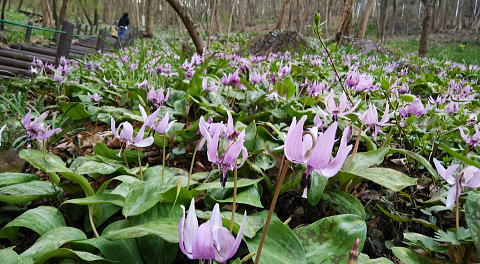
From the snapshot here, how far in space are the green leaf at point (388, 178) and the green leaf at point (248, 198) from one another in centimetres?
36

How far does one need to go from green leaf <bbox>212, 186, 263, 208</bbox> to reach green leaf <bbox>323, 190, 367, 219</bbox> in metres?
0.29

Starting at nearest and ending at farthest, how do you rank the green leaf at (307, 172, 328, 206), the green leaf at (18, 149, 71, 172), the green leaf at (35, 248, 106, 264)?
the green leaf at (35, 248, 106, 264)
the green leaf at (307, 172, 328, 206)
the green leaf at (18, 149, 71, 172)

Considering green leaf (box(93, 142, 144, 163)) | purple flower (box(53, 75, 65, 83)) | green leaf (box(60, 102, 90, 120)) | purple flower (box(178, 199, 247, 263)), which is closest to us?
purple flower (box(178, 199, 247, 263))

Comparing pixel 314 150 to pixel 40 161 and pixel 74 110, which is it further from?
pixel 74 110

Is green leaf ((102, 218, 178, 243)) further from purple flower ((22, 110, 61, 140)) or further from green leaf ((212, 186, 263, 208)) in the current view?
purple flower ((22, 110, 61, 140))

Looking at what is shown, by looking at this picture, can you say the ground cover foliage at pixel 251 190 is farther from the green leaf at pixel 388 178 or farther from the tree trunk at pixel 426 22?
the tree trunk at pixel 426 22

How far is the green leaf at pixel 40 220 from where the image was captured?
1199 millimetres

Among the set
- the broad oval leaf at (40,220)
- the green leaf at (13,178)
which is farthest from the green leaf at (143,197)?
the green leaf at (13,178)

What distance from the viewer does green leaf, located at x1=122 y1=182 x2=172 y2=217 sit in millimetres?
1179

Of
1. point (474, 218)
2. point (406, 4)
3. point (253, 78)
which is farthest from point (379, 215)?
point (406, 4)

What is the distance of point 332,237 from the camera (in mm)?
1021

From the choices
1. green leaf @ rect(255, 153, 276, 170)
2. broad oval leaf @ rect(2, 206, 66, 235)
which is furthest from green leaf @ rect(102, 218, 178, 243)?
green leaf @ rect(255, 153, 276, 170)

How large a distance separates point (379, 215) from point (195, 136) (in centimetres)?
120

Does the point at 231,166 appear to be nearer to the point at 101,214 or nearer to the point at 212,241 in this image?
the point at 212,241
